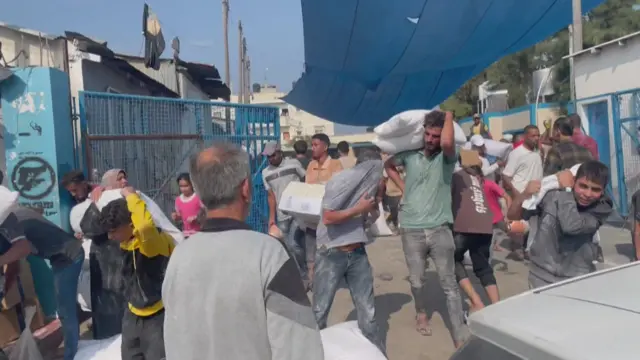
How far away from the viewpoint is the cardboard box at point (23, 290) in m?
3.61

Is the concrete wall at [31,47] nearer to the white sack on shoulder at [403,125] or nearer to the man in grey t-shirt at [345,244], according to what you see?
the white sack on shoulder at [403,125]

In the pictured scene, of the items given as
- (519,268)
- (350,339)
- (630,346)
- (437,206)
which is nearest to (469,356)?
(630,346)

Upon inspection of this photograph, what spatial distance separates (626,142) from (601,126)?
1.91m

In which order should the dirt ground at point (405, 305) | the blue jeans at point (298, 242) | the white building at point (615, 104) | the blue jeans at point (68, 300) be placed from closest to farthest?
the blue jeans at point (68, 300)
the dirt ground at point (405, 305)
the blue jeans at point (298, 242)
the white building at point (615, 104)

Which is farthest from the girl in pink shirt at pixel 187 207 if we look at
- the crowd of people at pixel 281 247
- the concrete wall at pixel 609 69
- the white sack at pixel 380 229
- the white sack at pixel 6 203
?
the concrete wall at pixel 609 69

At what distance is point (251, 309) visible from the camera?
6.19ft

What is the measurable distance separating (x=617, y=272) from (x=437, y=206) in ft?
8.59

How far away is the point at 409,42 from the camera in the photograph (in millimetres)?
4594

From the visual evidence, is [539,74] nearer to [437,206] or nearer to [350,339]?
[437,206]

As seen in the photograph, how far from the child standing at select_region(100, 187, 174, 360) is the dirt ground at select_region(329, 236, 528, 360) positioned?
7.21ft

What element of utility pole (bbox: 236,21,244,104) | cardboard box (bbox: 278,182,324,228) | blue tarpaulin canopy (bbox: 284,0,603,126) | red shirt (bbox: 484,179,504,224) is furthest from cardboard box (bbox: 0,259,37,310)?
utility pole (bbox: 236,21,244,104)

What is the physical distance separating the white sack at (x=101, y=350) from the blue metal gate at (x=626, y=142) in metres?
7.97

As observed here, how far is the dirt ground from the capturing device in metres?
4.88

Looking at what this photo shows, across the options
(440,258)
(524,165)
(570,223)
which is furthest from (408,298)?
(570,223)
